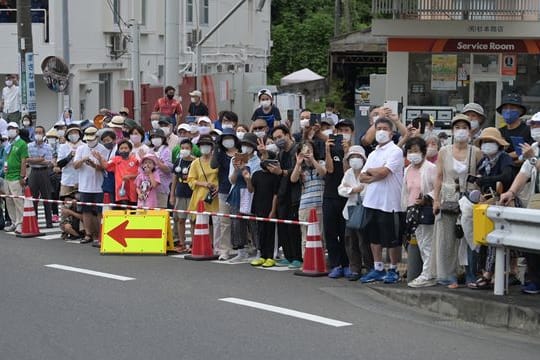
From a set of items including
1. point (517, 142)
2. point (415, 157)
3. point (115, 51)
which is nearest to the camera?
point (517, 142)

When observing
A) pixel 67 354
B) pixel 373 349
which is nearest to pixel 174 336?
pixel 67 354

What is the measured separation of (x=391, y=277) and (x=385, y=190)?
3.42 feet

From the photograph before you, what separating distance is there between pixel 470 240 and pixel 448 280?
0.64m

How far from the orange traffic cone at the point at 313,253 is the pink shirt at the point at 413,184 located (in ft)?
4.86

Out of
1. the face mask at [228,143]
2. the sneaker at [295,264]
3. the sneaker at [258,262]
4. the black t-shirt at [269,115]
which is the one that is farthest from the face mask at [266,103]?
the sneaker at [295,264]

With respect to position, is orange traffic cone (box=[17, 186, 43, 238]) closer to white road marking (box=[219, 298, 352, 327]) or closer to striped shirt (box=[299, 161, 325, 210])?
striped shirt (box=[299, 161, 325, 210])

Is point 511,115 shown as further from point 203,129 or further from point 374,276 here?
point 203,129

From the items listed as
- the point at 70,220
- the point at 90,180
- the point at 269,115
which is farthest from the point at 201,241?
the point at 269,115

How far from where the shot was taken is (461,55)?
2597cm

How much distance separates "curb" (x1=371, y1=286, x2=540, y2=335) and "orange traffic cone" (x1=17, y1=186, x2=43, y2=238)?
7494 mm

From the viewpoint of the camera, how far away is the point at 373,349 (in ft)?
30.3

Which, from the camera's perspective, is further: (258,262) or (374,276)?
(258,262)

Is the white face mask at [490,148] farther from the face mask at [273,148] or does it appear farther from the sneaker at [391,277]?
the face mask at [273,148]

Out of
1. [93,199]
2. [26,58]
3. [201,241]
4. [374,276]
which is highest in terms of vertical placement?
[26,58]
